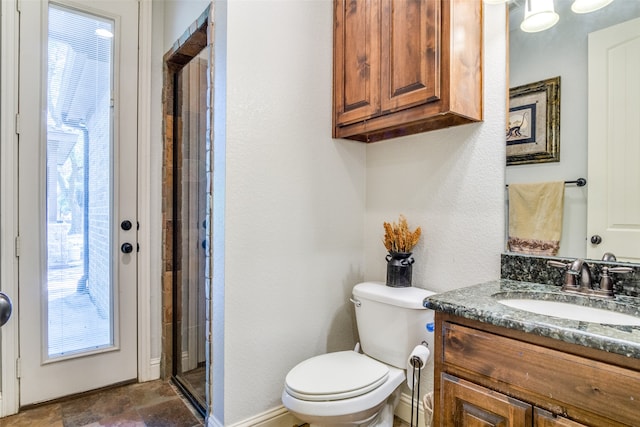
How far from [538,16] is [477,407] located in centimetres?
148

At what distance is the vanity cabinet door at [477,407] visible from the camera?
919mm

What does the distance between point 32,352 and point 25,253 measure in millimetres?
555

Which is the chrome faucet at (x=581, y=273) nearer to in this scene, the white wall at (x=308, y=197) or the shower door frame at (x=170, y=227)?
the white wall at (x=308, y=197)

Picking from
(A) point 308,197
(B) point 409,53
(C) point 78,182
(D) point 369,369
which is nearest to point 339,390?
(D) point 369,369

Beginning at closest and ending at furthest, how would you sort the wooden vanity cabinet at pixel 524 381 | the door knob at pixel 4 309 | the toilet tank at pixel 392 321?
the door knob at pixel 4 309 → the wooden vanity cabinet at pixel 524 381 → the toilet tank at pixel 392 321

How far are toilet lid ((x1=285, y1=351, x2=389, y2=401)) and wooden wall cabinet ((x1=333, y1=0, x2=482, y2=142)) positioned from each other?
112cm

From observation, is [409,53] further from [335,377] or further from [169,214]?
[169,214]

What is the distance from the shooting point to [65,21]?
201 cm

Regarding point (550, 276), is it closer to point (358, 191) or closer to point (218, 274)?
point (358, 191)

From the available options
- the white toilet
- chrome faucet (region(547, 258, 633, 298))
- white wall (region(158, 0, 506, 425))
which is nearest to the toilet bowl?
the white toilet

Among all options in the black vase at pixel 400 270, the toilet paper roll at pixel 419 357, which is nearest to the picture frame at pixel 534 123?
the black vase at pixel 400 270

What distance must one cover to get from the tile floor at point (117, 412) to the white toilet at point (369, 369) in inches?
32.4

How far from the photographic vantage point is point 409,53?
60.1 inches

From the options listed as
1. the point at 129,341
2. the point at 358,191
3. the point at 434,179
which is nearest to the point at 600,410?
the point at 434,179
